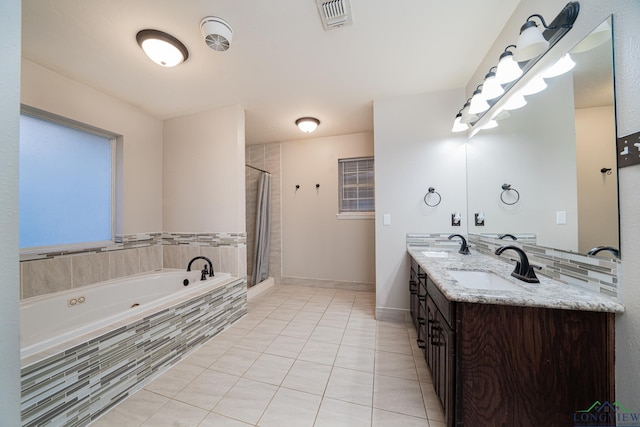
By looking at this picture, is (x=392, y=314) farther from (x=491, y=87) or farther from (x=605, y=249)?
(x=491, y=87)

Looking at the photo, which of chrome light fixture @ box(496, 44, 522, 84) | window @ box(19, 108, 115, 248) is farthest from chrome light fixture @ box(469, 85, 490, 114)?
window @ box(19, 108, 115, 248)

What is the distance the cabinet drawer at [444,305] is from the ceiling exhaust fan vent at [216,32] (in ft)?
7.20

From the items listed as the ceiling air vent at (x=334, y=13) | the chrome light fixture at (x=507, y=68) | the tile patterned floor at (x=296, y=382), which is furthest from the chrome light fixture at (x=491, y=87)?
the tile patterned floor at (x=296, y=382)

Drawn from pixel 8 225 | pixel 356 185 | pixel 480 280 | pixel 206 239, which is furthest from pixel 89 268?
pixel 480 280

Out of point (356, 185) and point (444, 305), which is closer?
point (444, 305)

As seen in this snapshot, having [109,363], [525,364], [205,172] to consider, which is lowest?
[109,363]

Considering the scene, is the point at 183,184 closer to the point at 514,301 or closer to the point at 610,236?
the point at 514,301

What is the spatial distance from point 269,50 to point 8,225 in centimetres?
188

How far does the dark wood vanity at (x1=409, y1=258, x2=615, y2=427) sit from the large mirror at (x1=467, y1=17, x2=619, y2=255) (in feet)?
1.36

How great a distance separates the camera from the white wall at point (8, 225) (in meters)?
0.54

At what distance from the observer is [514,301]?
946 millimetres

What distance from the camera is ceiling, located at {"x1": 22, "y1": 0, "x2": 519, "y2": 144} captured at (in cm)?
145

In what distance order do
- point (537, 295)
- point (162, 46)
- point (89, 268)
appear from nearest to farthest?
point (537, 295), point (162, 46), point (89, 268)

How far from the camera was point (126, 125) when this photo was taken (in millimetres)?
2584
